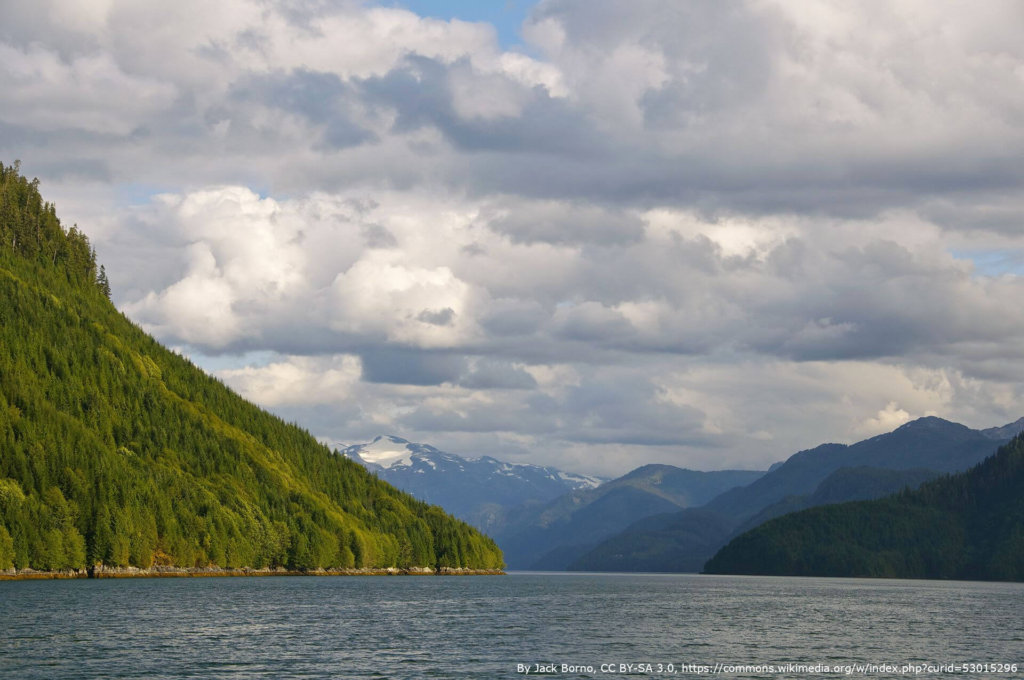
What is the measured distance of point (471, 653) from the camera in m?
123

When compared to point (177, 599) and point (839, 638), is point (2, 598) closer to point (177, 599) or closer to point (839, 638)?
point (177, 599)

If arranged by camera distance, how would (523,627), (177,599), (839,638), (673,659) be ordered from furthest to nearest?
1. (177,599)
2. (523,627)
3. (839,638)
4. (673,659)

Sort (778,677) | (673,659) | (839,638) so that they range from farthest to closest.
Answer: (839,638), (673,659), (778,677)

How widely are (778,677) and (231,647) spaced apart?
59.1m

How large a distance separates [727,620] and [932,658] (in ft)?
188

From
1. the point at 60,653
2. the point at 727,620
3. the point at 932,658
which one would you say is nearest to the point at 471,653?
the point at 60,653

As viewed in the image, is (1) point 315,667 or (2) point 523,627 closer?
(1) point 315,667

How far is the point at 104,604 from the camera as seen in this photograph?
575ft

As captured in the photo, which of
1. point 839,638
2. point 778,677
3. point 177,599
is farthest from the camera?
point 177,599

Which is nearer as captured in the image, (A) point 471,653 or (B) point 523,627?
(A) point 471,653

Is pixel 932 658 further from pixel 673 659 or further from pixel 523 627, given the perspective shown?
pixel 523 627

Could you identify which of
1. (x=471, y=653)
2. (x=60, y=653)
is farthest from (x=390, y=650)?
(x=60, y=653)

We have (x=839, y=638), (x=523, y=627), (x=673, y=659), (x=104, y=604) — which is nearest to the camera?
(x=673, y=659)

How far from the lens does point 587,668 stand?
4353 inches
